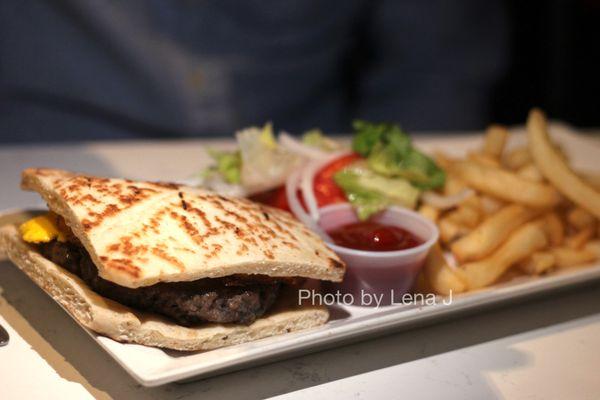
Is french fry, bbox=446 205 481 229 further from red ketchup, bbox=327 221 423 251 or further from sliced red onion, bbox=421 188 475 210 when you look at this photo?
red ketchup, bbox=327 221 423 251

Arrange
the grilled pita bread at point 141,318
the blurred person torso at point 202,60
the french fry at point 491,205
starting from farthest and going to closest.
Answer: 1. the blurred person torso at point 202,60
2. the french fry at point 491,205
3. the grilled pita bread at point 141,318

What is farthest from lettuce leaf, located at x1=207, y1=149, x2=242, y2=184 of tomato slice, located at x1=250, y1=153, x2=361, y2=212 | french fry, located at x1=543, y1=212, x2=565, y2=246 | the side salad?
french fry, located at x1=543, y1=212, x2=565, y2=246

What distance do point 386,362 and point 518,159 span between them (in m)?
1.52

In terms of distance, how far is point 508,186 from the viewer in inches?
118

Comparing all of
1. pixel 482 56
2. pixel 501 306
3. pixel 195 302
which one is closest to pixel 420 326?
pixel 501 306

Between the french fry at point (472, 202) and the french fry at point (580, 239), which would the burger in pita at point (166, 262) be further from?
the french fry at point (580, 239)

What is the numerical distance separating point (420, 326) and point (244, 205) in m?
0.76

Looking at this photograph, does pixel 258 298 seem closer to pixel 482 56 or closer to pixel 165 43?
pixel 165 43

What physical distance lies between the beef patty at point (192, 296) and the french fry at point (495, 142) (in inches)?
67.5

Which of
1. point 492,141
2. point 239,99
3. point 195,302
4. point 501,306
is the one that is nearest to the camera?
point 195,302

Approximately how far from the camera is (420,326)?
8.22ft

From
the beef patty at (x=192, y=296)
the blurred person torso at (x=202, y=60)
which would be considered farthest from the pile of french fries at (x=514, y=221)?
the blurred person torso at (x=202, y=60)

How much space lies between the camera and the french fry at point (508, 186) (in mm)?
2965

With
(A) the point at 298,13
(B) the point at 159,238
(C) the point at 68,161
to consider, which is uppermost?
(A) the point at 298,13
